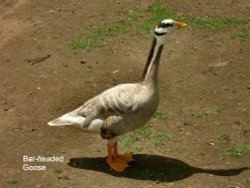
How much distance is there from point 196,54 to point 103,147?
434 cm

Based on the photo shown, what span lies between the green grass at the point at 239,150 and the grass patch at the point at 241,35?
14.9 feet

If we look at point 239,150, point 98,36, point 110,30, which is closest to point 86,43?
point 98,36

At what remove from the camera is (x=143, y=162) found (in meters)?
9.16

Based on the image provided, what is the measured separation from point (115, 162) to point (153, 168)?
683 millimetres

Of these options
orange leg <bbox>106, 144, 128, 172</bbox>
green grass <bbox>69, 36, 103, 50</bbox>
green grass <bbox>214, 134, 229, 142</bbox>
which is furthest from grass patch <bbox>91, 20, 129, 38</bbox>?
orange leg <bbox>106, 144, 128, 172</bbox>

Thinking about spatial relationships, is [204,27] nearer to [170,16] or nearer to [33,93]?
[170,16]

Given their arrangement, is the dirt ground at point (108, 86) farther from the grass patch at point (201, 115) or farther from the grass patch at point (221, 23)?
the grass patch at point (221, 23)

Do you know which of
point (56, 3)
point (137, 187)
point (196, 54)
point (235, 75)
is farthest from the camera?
point (56, 3)

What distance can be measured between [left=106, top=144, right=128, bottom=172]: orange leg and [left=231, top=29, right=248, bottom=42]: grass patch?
579cm

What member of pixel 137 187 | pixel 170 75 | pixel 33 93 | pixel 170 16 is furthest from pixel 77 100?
pixel 170 16

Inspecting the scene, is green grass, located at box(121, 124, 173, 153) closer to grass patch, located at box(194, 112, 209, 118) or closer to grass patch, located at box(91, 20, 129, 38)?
grass patch, located at box(194, 112, 209, 118)

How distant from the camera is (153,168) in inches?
352

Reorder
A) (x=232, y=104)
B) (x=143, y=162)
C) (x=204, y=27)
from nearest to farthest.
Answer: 1. (x=143, y=162)
2. (x=232, y=104)
3. (x=204, y=27)

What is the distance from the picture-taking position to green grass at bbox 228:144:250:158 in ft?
30.1
